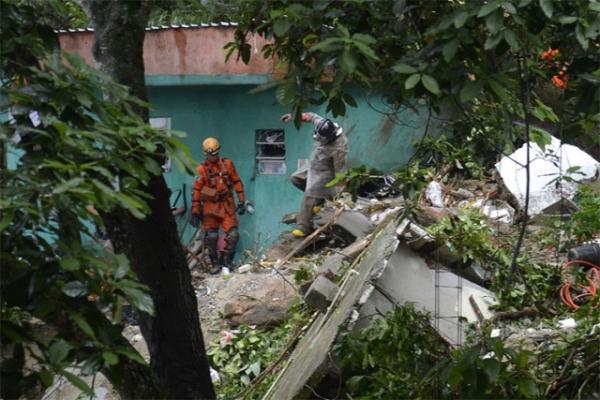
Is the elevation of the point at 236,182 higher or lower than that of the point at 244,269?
higher

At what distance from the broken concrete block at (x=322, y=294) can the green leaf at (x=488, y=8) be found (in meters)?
4.70

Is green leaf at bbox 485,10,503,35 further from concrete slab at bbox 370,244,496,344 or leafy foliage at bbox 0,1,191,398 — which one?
concrete slab at bbox 370,244,496,344

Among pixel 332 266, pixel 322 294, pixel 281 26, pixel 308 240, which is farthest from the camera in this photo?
pixel 308 240

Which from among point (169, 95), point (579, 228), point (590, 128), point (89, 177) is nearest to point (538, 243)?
point (579, 228)

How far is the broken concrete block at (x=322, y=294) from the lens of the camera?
836 cm

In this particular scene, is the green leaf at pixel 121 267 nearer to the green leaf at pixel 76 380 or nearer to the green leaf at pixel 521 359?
the green leaf at pixel 76 380

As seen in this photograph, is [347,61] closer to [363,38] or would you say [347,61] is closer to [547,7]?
[363,38]

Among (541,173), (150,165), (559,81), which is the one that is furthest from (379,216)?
(150,165)

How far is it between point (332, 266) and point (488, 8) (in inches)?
227

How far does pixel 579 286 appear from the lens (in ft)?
26.2

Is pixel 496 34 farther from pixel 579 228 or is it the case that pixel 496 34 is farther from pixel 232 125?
pixel 232 125

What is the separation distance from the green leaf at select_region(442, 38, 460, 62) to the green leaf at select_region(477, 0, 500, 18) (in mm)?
161

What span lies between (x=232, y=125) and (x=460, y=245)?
735 centimetres

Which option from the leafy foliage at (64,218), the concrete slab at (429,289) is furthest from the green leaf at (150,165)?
the concrete slab at (429,289)
